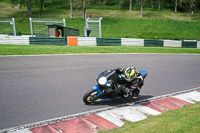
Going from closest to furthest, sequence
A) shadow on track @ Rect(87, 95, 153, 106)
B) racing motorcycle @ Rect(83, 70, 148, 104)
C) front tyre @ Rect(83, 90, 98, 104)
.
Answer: racing motorcycle @ Rect(83, 70, 148, 104), front tyre @ Rect(83, 90, 98, 104), shadow on track @ Rect(87, 95, 153, 106)

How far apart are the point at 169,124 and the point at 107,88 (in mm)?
2048

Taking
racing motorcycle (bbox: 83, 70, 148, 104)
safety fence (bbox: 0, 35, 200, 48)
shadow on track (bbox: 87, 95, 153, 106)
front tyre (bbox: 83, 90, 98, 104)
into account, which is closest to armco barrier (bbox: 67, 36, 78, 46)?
safety fence (bbox: 0, 35, 200, 48)

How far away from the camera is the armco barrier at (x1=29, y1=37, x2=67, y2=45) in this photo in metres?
20.8

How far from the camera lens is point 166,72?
39.9 feet

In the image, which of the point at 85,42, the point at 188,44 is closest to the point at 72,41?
the point at 85,42

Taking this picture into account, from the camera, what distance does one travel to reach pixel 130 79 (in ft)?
22.7

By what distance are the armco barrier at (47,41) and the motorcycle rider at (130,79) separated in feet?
50.3

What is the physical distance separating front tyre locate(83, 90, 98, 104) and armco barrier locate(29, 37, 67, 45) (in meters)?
15.5

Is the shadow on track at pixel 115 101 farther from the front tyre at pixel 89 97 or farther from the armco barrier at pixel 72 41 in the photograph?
the armco barrier at pixel 72 41

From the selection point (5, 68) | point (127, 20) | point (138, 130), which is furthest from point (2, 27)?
point (127, 20)

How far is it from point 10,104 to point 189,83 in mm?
8135

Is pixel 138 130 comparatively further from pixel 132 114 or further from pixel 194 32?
pixel 194 32

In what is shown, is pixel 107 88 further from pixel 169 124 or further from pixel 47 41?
pixel 47 41

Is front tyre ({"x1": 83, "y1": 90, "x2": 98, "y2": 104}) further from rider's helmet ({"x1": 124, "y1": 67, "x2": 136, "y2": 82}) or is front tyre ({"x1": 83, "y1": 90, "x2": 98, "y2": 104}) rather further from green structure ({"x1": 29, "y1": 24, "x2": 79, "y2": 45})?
green structure ({"x1": 29, "y1": 24, "x2": 79, "y2": 45})
